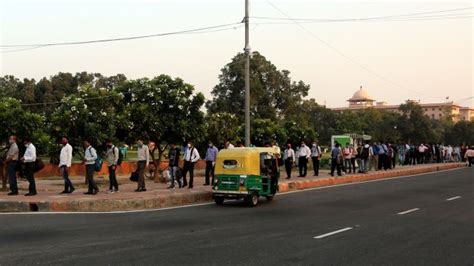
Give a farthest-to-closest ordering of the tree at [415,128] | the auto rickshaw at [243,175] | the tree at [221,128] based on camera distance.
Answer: the tree at [415,128] → the tree at [221,128] → the auto rickshaw at [243,175]

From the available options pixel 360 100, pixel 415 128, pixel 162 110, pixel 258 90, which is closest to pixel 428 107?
pixel 360 100

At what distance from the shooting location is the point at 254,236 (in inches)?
390

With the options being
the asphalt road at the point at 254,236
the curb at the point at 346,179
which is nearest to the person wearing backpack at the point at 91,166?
the asphalt road at the point at 254,236

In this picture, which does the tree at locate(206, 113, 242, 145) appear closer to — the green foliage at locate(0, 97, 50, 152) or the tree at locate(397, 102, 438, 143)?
the green foliage at locate(0, 97, 50, 152)

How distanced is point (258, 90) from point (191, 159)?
39971 mm

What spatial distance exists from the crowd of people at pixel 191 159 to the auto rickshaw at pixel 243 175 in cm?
114

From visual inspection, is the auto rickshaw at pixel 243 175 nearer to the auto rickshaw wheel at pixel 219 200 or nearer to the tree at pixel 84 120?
the auto rickshaw wheel at pixel 219 200

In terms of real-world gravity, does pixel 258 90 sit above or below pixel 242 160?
above

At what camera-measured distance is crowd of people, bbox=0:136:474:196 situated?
52.6 feet

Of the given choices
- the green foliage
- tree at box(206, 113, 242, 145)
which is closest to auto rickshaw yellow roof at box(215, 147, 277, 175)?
the green foliage

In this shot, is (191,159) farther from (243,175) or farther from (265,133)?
(265,133)

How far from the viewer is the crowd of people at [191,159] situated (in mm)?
16047

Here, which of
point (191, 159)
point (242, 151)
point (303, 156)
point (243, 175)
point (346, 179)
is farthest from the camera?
point (346, 179)

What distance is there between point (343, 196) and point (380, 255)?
10.2 meters
